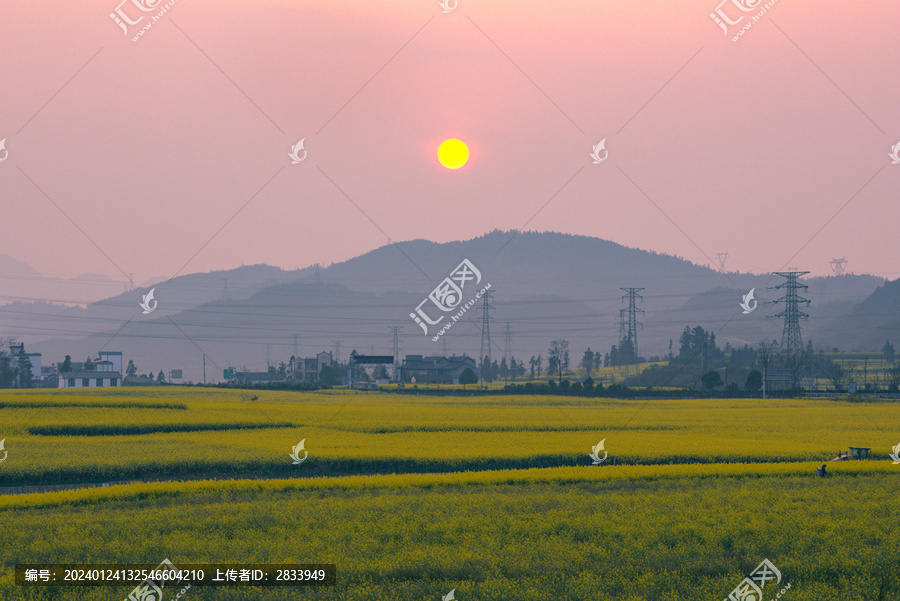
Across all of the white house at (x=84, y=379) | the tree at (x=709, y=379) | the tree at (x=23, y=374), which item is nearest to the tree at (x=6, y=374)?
the tree at (x=23, y=374)

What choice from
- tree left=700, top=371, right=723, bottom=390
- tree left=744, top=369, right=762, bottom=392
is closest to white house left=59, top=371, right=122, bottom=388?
tree left=700, top=371, right=723, bottom=390

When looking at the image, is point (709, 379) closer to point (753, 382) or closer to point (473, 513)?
point (753, 382)

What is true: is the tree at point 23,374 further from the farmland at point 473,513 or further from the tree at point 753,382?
the tree at point 753,382

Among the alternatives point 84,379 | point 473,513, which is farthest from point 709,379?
point 84,379

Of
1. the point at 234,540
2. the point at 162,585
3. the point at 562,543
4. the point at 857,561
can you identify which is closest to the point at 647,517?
the point at 562,543

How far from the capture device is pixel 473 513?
2334 centimetres

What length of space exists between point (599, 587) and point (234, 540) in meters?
10.0

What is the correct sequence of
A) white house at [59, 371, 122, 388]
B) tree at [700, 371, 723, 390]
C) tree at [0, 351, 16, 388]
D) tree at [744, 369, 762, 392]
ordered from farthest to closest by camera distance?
1. white house at [59, 371, 122, 388]
2. tree at [0, 351, 16, 388]
3. tree at [744, 369, 762, 392]
4. tree at [700, 371, 723, 390]

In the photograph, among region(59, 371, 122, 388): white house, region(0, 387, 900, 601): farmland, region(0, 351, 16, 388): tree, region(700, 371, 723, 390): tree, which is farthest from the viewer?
region(59, 371, 122, 388): white house

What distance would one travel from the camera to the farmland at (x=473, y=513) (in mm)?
17047

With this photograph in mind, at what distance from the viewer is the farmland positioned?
55.9 feet

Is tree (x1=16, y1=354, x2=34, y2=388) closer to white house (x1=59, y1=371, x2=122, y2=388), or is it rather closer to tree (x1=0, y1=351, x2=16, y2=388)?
tree (x1=0, y1=351, x2=16, y2=388)

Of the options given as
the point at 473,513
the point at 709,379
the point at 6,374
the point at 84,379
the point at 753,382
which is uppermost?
the point at 473,513

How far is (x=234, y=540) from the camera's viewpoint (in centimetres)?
1995
